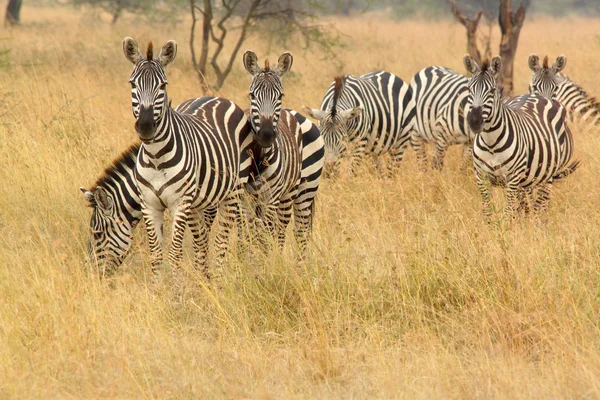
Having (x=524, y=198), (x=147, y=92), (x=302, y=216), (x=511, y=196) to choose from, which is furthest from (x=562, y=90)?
(x=147, y=92)

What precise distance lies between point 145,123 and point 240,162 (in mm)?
1017

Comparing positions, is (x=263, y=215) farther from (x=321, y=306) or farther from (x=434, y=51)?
(x=434, y=51)

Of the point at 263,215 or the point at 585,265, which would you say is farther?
the point at 263,215

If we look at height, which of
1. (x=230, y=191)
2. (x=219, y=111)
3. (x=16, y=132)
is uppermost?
(x=219, y=111)

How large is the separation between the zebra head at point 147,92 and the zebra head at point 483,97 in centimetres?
266

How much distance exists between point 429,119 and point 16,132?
4851 millimetres

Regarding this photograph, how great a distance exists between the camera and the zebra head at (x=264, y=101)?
17.5ft

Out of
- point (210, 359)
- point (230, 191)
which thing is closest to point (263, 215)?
point (230, 191)

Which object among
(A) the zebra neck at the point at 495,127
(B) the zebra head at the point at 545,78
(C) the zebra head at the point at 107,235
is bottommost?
(C) the zebra head at the point at 107,235

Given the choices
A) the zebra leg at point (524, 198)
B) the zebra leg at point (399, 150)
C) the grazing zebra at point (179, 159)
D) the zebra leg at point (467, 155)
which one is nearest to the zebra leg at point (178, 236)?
the grazing zebra at point (179, 159)

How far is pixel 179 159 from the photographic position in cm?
498

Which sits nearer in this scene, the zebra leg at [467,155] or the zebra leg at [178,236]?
the zebra leg at [178,236]

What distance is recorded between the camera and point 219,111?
567cm

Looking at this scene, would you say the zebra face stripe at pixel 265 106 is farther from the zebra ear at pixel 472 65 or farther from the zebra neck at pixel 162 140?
the zebra ear at pixel 472 65
